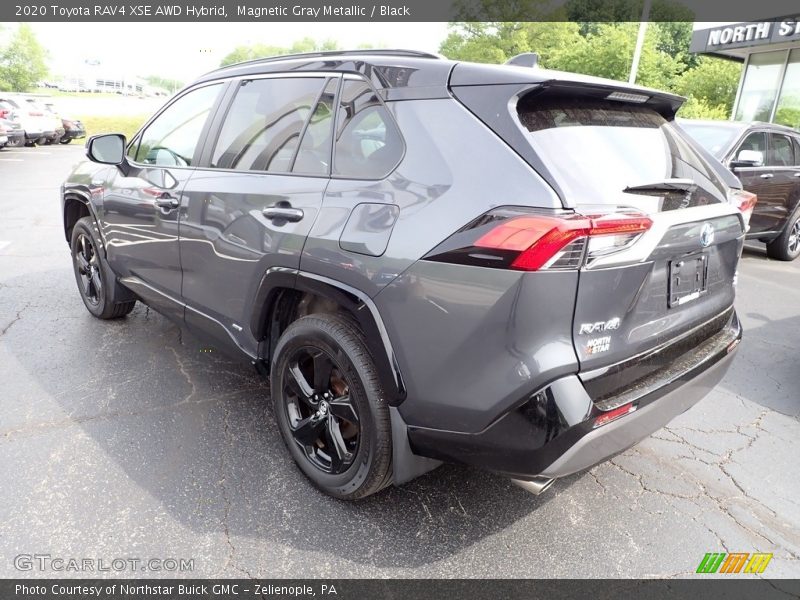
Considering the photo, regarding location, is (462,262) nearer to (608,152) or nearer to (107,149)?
(608,152)

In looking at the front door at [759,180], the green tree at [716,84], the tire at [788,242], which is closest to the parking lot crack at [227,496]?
the front door at [759,180]

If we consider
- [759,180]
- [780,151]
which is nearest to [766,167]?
[759,180]

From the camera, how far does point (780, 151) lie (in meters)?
7.58

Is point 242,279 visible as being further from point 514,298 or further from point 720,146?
point 720,146

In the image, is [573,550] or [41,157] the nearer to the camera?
[573,550]

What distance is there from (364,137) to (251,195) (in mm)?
660

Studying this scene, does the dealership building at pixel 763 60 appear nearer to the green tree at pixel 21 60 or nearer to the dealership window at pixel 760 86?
the dealership window at pixel 760 86

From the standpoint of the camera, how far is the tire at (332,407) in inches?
88.3

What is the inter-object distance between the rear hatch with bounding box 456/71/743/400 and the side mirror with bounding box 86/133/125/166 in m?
2.86

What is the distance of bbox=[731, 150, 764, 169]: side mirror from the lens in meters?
6.55

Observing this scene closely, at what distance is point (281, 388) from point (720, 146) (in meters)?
6.25

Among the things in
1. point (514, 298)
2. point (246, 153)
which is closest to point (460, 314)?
point (514, 298)

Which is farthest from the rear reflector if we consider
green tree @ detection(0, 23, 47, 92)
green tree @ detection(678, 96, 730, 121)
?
green tree @ detection(0, 23, 47, 92)

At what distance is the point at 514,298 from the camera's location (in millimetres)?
1820
